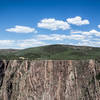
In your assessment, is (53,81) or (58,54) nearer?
(53,81)

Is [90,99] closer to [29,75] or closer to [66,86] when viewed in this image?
[66,86]

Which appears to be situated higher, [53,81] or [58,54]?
[58,54]

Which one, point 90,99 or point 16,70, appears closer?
point 90,99

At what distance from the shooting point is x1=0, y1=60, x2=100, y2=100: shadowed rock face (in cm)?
2797

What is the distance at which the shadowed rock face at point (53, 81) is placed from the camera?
1101 inches

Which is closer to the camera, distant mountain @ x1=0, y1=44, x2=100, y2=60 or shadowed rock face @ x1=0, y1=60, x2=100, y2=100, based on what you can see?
shadowed rock face @ x1=0, y1=60, x2=100, y2=100

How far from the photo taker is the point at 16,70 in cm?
3203

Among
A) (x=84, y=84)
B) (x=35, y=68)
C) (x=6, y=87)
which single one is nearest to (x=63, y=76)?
→ (x=84, y=84)

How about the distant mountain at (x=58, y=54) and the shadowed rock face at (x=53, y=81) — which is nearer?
the shadowed rock face at (x=53, y=81)

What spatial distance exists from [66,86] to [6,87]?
1387cm

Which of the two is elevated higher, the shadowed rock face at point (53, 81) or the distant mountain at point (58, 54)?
the distant mountain at point (58, 54)

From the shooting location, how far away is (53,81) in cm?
2911

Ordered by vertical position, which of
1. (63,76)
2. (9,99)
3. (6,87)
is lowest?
(9,99)

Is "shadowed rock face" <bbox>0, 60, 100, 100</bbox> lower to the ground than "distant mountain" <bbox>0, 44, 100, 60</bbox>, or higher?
lower
